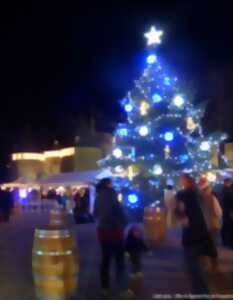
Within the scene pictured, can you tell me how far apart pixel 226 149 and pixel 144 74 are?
15609 mm

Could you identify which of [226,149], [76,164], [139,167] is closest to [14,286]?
[139,167]

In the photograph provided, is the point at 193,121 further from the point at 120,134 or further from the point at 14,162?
the point at 14,162

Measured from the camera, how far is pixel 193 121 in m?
29.1

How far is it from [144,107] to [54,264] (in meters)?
19.8

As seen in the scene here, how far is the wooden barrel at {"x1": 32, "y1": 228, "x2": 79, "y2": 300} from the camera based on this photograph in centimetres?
951

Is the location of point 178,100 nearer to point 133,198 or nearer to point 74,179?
point 133,198

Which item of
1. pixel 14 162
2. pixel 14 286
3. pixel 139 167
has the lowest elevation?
pixel 14 286

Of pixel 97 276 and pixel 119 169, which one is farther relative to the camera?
pixel 119 169

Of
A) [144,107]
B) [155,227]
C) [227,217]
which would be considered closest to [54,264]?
[227,217]

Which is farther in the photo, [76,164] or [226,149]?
[76,164]

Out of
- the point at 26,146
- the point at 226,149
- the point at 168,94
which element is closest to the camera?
the point at 168,94

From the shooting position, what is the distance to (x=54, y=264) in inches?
375

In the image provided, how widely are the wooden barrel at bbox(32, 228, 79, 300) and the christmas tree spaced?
1854 centimetres

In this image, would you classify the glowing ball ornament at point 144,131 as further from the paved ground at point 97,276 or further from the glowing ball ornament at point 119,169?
the paved ground at point 97,276
